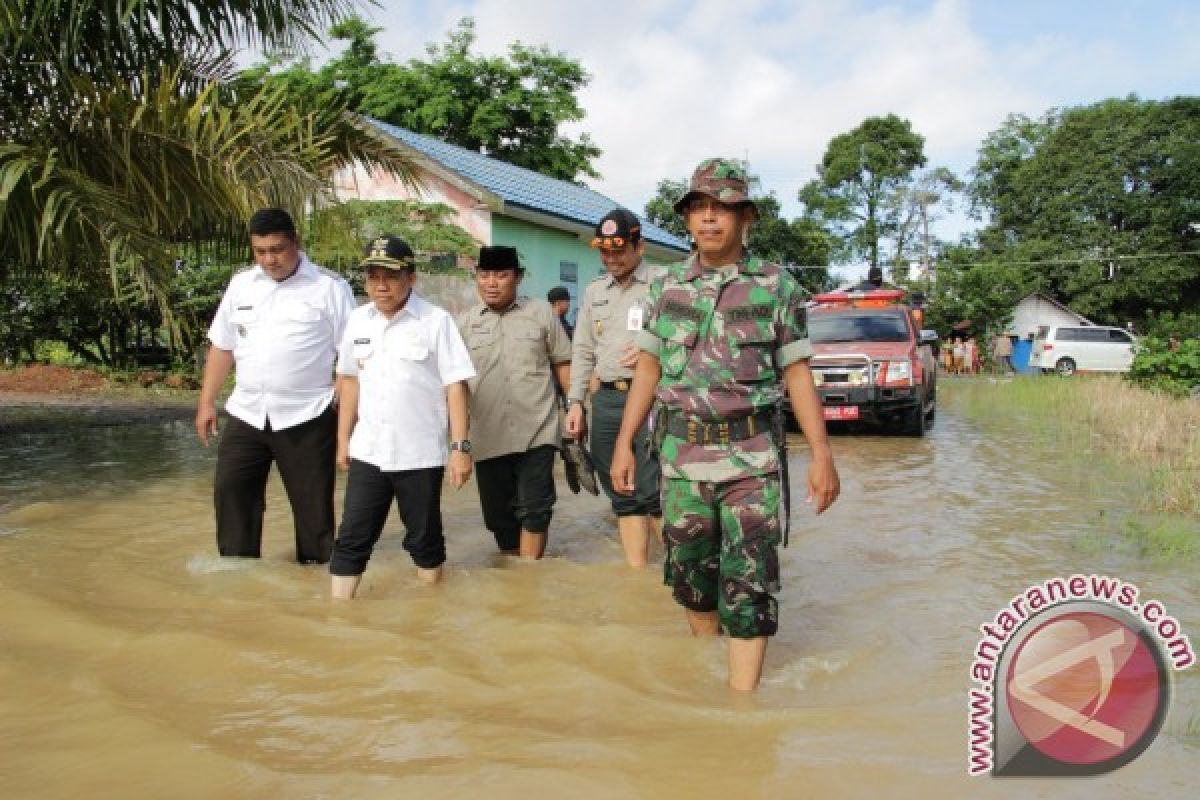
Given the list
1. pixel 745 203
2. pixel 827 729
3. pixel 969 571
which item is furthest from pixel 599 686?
pixel 969 571

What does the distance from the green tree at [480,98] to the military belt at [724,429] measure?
2537cm

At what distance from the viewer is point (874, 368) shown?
12680mm

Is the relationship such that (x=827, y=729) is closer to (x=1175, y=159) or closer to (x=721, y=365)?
(x=721, y=365)

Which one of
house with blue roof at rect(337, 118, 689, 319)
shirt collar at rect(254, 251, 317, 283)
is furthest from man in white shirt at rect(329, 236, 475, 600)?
house with blue roof at rect(337, 118, 689, 319)

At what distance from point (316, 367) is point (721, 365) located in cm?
246

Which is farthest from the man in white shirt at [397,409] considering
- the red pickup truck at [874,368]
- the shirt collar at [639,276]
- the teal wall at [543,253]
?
the teal wall at [543,253]

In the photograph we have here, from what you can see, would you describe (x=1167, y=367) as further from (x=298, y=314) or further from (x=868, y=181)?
(x=868, y=181)

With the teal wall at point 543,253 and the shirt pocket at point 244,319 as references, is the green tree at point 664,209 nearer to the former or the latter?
the teal wall at point 543,253

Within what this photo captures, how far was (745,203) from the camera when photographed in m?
3.59

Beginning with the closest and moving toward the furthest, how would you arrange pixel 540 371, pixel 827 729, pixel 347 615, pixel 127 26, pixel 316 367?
1. pixel 827 729
2. pixel 347 615
3. pixel 316 367
4. pixel 540 371
5. pixel 127 26

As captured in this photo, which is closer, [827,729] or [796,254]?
[827,729]

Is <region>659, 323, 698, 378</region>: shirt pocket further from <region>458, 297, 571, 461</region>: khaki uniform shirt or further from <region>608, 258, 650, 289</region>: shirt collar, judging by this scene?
<region>608, 258, 650, 289</region>: shirt collar

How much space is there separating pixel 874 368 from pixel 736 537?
9639mm

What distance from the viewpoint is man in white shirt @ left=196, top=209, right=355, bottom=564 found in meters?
5.05
